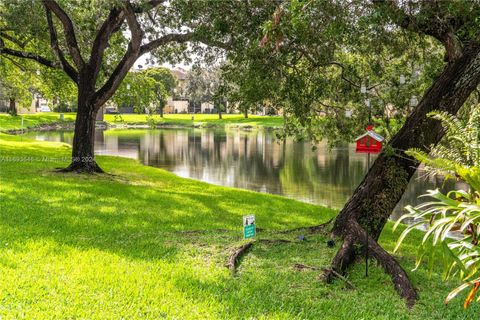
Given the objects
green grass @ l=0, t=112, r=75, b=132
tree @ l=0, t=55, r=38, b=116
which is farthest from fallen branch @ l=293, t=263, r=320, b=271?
green grass @ l=0, t=112, r=75, b=132

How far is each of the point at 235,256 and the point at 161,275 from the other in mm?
1022

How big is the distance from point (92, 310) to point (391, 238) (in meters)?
7.20

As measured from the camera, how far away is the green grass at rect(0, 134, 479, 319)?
13.7 feet

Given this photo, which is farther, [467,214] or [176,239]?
[176,239]

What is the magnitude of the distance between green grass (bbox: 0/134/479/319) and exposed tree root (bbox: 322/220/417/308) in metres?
0.10

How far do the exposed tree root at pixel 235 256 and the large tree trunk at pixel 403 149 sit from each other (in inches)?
50.0

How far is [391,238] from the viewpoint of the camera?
9.75m

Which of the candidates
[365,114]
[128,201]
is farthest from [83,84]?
[365,114]

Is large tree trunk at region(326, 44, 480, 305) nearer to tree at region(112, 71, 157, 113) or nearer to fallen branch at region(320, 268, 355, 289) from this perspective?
fallen branch at region(320, 268, 355, 289)

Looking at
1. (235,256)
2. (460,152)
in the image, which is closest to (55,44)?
(235,256)

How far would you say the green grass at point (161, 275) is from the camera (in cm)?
418

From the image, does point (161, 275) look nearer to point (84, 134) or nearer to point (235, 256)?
point (235, 256)

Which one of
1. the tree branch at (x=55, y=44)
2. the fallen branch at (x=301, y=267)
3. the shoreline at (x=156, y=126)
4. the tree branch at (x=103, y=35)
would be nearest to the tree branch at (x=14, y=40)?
the tree branch at (x=55, y=44)

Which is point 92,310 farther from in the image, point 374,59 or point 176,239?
point 374,59
